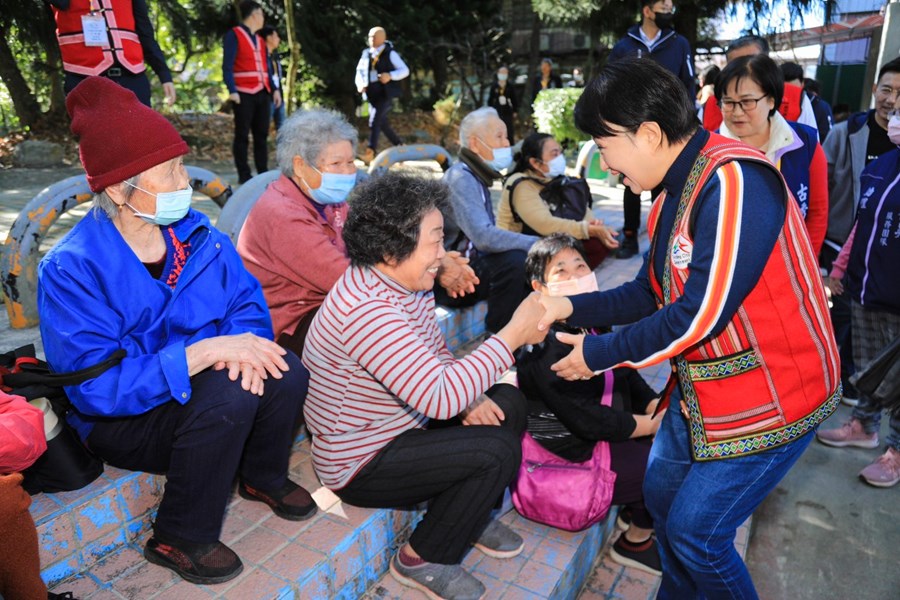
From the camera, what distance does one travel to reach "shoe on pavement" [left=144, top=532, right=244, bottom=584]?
1895 millimetres

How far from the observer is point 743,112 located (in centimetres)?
299

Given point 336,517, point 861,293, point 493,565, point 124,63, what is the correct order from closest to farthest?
point 336,517 < point 493,565 < point 861,293 < point 124,63

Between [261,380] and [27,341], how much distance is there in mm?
1778

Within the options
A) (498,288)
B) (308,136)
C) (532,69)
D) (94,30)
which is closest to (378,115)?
(94,30)

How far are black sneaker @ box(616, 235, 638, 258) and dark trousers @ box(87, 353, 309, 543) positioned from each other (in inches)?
174

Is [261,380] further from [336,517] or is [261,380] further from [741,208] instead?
[741,208]

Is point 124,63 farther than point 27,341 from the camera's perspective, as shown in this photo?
Yes

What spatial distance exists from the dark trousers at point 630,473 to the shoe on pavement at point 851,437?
169 centimetres

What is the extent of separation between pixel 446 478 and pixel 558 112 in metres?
10.2

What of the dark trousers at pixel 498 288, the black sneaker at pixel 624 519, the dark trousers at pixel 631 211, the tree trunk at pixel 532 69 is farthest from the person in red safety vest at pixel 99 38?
the tree trunk at pixel 532 69

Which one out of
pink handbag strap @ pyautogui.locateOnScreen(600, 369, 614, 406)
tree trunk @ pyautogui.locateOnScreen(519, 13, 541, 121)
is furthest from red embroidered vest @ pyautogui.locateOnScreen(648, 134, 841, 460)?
tree trunk @ pyautogui.locateOnScreen(519, 13, 541, 121)

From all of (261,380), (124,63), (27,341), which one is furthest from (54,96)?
(261,380)

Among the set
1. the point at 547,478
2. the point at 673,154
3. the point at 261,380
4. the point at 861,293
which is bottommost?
the point at 547,478

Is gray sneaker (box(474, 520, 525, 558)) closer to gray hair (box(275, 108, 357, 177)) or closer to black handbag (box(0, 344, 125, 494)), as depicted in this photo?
black handbag (box(0, 344, 125, 494))
